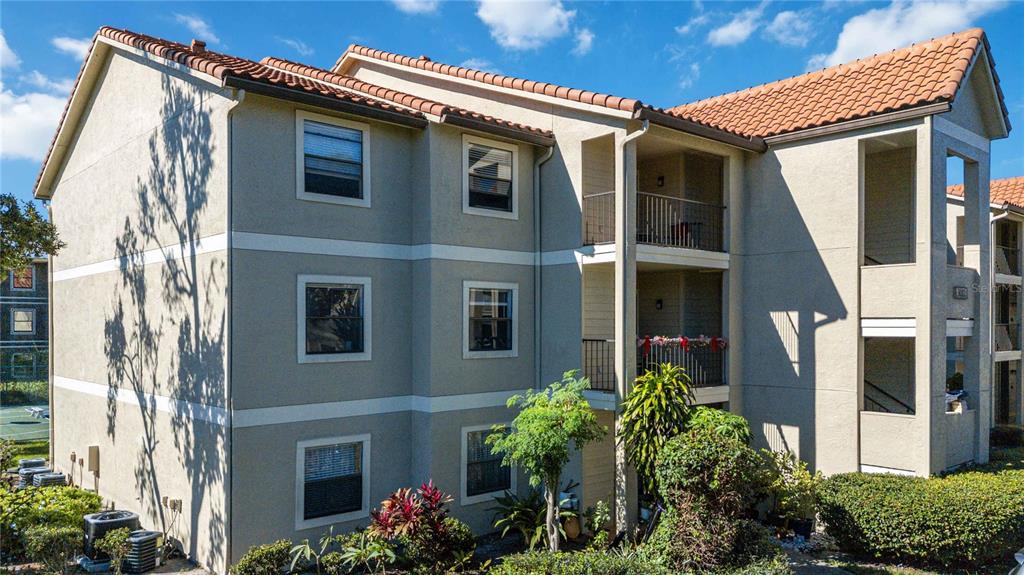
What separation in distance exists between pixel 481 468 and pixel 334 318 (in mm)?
4225

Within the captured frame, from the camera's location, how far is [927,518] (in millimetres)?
10508

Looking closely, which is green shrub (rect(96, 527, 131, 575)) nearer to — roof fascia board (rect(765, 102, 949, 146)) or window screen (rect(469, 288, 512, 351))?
window screen (rect(469, 288, 512, 351))

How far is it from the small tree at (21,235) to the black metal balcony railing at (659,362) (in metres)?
13.9

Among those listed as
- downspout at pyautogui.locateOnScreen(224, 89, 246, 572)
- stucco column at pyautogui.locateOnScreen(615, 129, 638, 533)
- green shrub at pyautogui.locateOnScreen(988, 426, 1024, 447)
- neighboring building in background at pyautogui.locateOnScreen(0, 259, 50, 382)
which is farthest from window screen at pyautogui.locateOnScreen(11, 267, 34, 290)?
green shrub at pyautogui.locateOnScreen(988, 426, 1024, 447)

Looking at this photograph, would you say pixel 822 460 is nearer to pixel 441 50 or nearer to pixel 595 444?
pixel 595 444

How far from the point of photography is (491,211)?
1340 centimetres

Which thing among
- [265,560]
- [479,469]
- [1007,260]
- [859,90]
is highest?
[859,90]

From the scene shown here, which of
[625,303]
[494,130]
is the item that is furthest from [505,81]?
[625,303]

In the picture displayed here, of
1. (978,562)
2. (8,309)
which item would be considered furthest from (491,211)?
(8,309)

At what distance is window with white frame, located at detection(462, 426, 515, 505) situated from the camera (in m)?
12.8

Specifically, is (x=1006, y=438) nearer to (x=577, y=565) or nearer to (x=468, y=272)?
(x=577, y=565)

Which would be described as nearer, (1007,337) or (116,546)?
(116,546)

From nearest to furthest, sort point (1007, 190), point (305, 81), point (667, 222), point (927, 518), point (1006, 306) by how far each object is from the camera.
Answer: point (927, 518) → point (305, 81) → point (667, 222) → point (1006, 306) → point (1007, 190)

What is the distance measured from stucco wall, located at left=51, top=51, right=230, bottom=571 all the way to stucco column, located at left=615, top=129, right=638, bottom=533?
6.94 m
